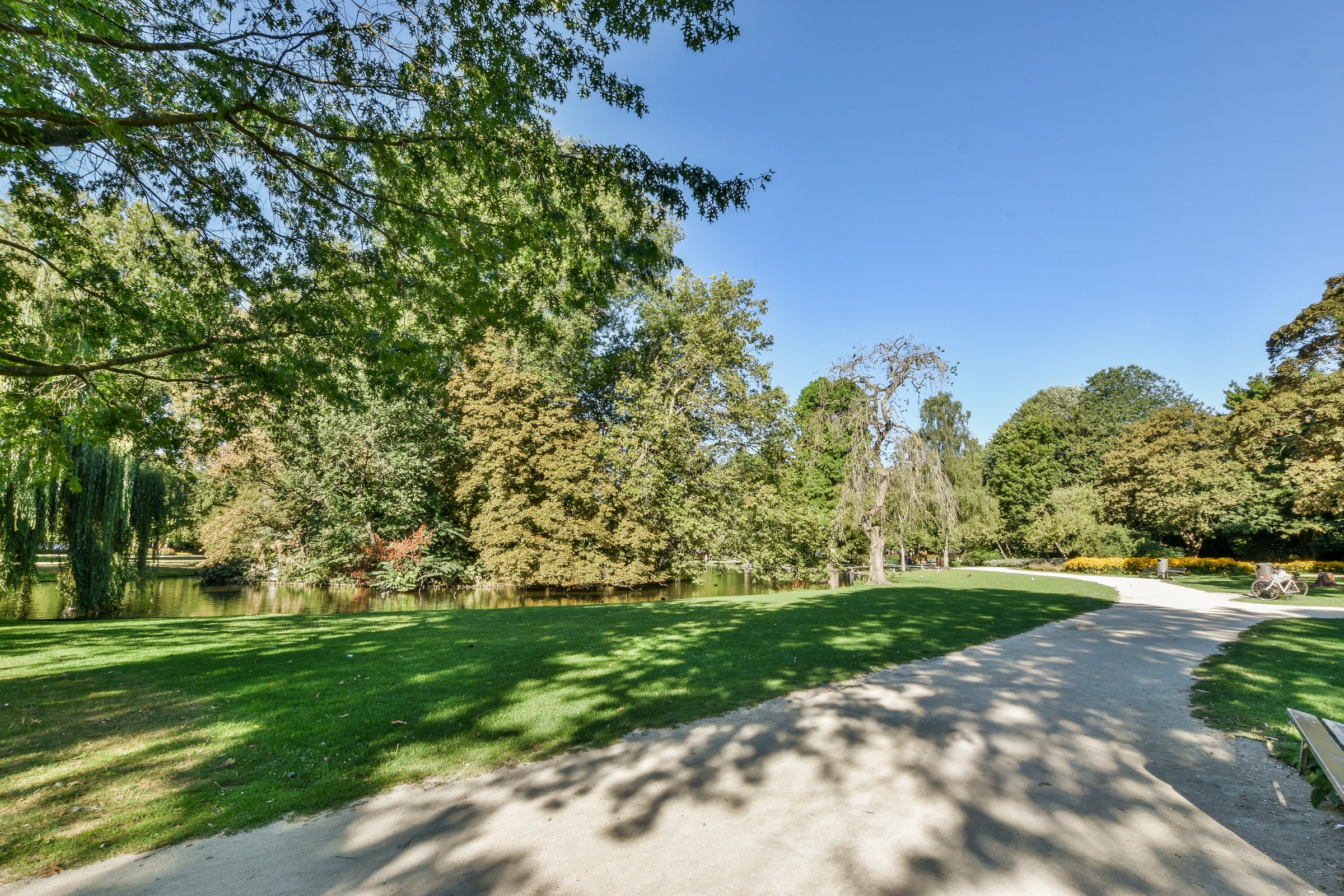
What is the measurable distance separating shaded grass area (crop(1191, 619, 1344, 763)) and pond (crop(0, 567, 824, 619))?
12.8 m

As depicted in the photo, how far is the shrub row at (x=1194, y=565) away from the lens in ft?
80.8

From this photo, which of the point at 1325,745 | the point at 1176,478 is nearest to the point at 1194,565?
the point at 1176,478

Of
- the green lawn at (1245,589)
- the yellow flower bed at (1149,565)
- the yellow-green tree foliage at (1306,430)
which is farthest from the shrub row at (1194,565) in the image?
the yellow-green tree foliage at (1306,430)

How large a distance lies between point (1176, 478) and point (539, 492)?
31.7m

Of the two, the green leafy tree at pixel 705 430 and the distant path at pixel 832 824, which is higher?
the green leafy tree at pixel 705 430

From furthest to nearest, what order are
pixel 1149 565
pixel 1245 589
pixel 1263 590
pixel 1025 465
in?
1. pixel 1025 465
2. pixel 1149 565
3. pixel 1245 589
4. pixel 1263 590

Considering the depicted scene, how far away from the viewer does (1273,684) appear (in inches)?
224

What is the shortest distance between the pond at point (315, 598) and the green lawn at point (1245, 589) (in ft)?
47.1

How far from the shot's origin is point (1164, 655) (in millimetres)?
7281

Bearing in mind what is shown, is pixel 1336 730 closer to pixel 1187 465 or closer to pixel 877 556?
pixel 877 556

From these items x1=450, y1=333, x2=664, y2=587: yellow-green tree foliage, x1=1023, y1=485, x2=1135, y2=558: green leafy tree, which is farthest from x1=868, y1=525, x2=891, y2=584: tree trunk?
x1=1023, y1=485, x2=1135, y2=558: green leafy tree

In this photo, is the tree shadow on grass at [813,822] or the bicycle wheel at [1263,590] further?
the bicycle wheel at [1263,590]

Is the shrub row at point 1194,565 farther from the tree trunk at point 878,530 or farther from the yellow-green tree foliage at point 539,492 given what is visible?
the yellow-green tree foliage at point 539,492

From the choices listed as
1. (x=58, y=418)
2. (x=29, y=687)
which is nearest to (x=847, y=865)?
(x=29, y=687)
